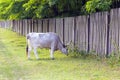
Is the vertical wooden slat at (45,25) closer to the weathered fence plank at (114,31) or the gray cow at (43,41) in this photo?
the gray cow at (43,41)

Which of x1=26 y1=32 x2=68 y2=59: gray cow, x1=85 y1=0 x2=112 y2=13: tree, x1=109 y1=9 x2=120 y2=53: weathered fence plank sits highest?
x1=85 y1=0 x2=112 y2=13: tree

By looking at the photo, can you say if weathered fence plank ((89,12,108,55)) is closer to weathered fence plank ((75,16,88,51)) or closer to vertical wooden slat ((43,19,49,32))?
weathered fence plank ((75,16,88,51))

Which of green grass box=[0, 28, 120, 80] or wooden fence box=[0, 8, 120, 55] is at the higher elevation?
wooden fence box=[0, 8, 120, 55]

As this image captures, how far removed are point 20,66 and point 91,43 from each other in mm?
3828

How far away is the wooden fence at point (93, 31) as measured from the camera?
45.3ft

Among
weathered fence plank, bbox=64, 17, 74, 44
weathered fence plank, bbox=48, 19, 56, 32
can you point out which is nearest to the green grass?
weathered fence plank, bbox=64, 17, 74, 44

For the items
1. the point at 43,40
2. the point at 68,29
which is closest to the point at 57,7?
the point at 68,29

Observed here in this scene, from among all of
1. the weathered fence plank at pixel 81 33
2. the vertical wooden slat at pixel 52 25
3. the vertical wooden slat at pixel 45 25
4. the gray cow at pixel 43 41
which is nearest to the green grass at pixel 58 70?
the gray cow at pixel 43 41

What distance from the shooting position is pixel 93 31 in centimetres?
1578

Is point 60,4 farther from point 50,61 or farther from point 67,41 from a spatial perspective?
point 50,61

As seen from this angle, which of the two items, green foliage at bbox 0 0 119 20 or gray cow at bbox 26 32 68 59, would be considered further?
gray cow at bbox 26 32 68 59

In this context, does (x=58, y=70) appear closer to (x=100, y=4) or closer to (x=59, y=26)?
(x=100, y=4)

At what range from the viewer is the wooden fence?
13.8 meters

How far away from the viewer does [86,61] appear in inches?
569
